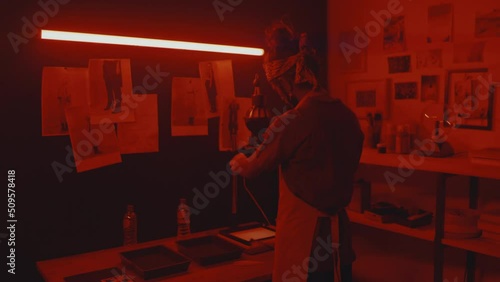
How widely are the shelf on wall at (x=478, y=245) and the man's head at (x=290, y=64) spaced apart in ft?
2.92

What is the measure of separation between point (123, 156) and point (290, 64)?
3.00 ft

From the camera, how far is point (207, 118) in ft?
7.54

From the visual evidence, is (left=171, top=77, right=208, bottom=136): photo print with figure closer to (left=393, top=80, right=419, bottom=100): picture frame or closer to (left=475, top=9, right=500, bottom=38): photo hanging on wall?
(left=393, top=80, right=419, bottom=100): picture frame

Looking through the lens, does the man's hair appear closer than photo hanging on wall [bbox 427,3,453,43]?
Yes

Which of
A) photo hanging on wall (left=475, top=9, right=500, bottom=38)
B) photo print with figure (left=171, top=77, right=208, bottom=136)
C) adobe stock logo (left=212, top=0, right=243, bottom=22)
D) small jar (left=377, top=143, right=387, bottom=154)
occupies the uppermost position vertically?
adobe stock logo (left=212, top=0, right=243, bottom=22)

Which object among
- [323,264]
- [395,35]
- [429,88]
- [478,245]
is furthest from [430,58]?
[323,264]

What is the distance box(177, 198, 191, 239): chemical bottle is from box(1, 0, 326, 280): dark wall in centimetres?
5

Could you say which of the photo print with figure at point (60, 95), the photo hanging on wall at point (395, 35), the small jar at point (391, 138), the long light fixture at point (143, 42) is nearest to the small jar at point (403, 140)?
the small jar at point (391, 138)

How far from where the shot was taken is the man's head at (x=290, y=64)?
1.62m

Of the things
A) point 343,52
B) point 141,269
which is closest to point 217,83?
point 343,52

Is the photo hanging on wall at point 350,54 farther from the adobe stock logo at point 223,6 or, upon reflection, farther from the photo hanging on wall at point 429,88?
the adobe stock logo at point 223,6

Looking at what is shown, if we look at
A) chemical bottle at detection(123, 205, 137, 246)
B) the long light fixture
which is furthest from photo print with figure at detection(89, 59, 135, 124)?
chemical bottle at detection(123, 205, 137, 246)

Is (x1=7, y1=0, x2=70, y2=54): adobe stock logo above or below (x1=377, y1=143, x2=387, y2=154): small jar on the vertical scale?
above

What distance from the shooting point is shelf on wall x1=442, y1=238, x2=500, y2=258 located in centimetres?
170
